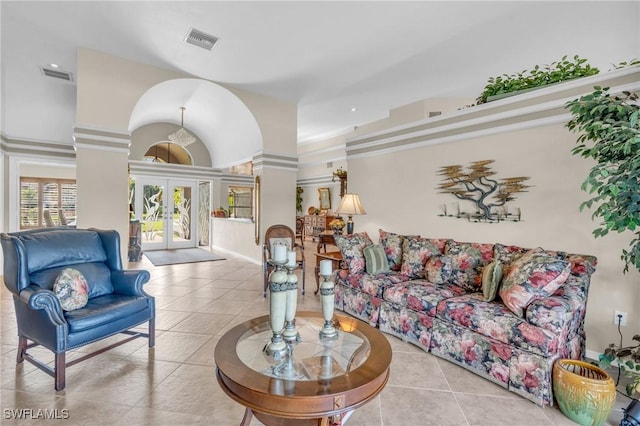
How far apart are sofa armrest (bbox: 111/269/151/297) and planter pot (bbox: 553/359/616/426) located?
10.8 feet

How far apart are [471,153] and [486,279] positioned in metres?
1.59

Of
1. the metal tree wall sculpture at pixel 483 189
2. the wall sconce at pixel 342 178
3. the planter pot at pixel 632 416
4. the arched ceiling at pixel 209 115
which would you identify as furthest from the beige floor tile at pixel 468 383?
the wall sconce at pixel 342 178

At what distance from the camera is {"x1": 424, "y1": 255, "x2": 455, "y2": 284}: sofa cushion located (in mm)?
3154

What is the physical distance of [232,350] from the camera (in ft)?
5.76

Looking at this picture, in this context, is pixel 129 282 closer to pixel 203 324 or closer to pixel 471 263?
pixel 203 324

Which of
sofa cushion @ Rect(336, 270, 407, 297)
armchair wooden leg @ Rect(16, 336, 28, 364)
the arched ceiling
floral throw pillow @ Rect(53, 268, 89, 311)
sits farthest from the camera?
the arched ceiling

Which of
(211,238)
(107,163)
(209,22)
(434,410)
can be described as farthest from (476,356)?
(211,238)

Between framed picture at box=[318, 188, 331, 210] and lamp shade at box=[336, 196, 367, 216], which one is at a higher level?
framed picture at box=[318, 188, 331, 210]

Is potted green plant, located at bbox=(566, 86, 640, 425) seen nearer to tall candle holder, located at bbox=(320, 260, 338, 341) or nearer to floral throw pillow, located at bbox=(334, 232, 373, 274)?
tall candle holder, located at bbox=(320, 260, 338, 341)

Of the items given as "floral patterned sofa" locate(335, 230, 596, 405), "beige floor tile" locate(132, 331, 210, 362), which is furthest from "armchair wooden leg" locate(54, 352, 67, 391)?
"floral patterned sofa" locate(335, 230, 596, 405)

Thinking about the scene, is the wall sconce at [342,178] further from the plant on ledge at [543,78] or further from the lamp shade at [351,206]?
the plant on ledge at [543,78]

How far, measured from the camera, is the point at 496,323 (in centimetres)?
232

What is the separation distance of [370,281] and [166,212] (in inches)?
286

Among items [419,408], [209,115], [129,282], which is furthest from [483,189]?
[209,115]
